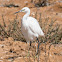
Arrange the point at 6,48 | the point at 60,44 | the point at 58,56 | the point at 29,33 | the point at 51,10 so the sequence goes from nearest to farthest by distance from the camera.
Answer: the point at 58,56, the point at 6,48, the point at 29,33, the point at 60,44, the point at 51,10

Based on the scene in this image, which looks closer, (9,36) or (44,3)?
(9,36)

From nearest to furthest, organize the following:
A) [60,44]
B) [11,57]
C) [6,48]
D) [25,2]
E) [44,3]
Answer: [11,57] < [6,48] < [60,44] < [44,3] < [25,2]

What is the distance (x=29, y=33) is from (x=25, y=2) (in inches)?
208

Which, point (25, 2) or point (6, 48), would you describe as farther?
point (25, 2)

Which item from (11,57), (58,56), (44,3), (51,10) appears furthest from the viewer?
(44,3)

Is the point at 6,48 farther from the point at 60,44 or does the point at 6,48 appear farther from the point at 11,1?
the point at 11,1

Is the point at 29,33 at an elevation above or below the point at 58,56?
above

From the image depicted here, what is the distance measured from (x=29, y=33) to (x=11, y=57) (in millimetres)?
969

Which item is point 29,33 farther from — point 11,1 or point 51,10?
point 11,1

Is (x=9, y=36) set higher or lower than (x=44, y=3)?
lower

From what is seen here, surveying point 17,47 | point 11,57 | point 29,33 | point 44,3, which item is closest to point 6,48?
point 17,47

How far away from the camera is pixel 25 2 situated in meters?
8.78

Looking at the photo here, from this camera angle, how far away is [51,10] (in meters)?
7.42

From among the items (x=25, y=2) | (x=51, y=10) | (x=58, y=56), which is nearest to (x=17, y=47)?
(x=58, y=56)
